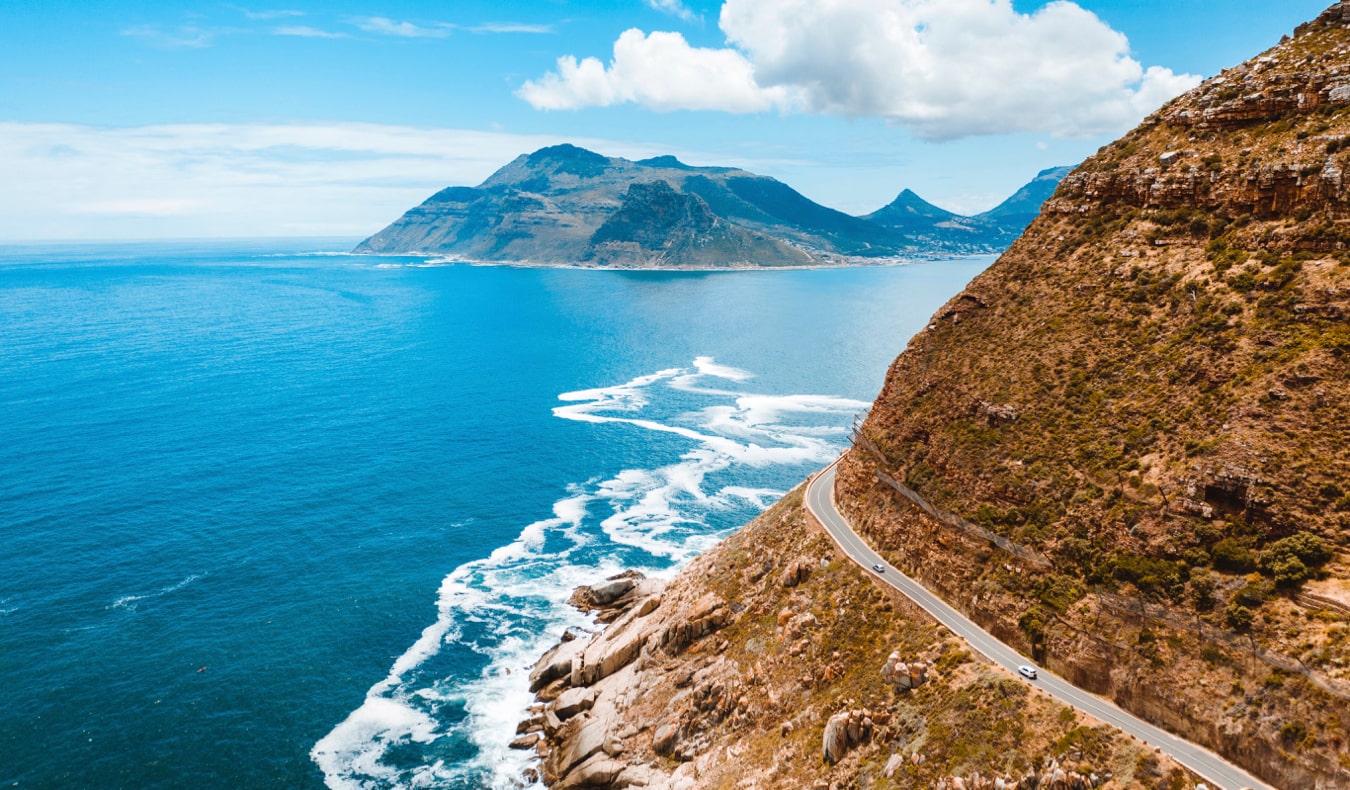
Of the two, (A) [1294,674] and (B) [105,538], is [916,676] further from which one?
(B) [105,538]

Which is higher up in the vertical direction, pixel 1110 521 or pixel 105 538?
pixel 1110 521

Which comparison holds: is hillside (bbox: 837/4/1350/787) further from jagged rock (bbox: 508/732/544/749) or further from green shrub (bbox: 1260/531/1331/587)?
jagged rock (bbox: 508/732/544/749)

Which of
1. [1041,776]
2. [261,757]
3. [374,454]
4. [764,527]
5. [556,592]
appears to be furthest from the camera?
[374,454]

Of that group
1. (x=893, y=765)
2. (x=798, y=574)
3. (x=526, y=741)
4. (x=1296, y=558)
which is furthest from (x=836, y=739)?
(x=526, y=741)

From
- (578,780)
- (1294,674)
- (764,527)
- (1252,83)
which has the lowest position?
(578,780)

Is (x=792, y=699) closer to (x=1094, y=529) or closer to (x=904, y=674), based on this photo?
(x=904, y=674)

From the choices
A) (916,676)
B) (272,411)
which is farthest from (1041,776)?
(272,411)

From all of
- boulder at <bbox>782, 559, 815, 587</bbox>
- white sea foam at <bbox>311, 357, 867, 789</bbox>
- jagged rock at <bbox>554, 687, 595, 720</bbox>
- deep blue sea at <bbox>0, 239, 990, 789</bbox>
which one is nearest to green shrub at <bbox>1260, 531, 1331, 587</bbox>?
boulder at <bbox>782, 559, 815, 587</bbox>
